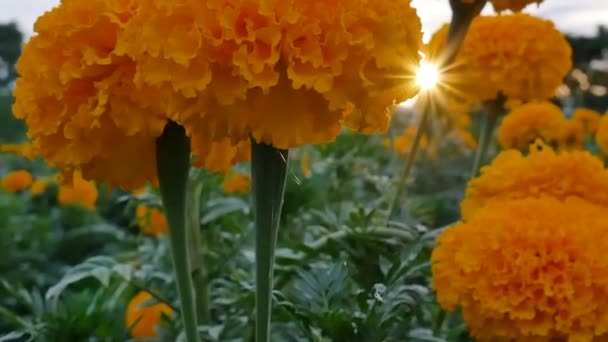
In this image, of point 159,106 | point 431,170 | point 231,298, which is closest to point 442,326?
point 231,298

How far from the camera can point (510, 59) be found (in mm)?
1646

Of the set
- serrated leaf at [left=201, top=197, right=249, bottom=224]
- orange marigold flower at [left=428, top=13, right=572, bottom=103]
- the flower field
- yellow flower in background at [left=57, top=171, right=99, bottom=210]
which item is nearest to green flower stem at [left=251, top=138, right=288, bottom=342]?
the flower field

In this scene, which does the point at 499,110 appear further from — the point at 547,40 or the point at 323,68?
the point at 323,68

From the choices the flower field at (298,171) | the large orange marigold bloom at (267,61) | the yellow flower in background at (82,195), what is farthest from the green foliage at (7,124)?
the large orange marigold bloom at (267,61)

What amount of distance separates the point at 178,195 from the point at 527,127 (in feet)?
4.37

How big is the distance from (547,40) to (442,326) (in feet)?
2.43

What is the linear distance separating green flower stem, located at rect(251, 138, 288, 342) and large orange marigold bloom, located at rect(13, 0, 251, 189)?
87mm

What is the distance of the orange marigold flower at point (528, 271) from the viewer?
0.94 metres

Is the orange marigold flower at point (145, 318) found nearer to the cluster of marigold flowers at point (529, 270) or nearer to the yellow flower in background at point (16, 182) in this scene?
the cluster of marigold flowers at point (529, 270)

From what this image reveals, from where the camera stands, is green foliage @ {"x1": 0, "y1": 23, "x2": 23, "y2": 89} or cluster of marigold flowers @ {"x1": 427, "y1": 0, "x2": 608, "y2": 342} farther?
green foliage @ {"x1": 0, "y1": 23, "x2": 23, "y2": 89}

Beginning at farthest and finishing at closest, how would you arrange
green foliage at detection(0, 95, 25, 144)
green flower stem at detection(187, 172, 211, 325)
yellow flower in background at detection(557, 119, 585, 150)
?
green foliage at detection(0, 95, 25, 144)
yellow flower in background at detection(557, 119, 585, 150)
green flower stem at detection(187, 172, 211, 325)

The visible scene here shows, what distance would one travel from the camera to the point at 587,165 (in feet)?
3.58

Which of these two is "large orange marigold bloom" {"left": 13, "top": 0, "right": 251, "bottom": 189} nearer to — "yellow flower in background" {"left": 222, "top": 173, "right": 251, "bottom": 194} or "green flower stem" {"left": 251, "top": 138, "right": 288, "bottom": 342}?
"green flower stem" {"left": 251, "top": 138, "right": 288, "bottom": 342}

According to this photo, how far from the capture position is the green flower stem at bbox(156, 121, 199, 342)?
79 centimetres
